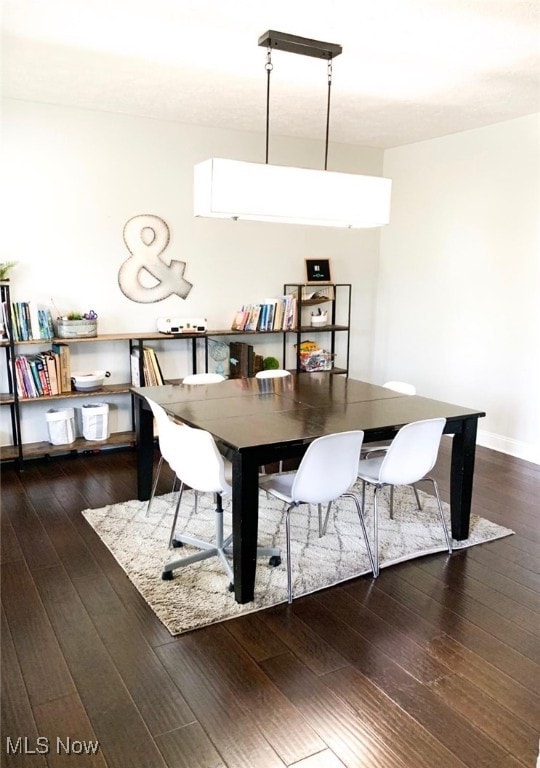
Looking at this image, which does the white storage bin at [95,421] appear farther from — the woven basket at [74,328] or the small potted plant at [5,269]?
the small potted plant at [5,269]

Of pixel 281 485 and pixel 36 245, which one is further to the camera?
pixel 36 245

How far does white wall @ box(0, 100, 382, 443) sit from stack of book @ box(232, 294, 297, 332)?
16 centimetres

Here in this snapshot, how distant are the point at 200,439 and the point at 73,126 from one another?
3079 millimetres

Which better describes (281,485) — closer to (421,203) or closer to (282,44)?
(282,44)

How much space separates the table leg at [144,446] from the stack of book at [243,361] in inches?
59.8

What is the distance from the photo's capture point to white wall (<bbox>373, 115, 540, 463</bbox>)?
4755 millimetres

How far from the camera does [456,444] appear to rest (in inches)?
129

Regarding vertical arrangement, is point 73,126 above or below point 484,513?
above

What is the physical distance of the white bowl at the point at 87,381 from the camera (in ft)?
15.1

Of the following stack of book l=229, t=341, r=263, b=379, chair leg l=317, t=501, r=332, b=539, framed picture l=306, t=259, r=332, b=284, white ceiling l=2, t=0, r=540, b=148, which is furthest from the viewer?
framed picture l=306, t=259, r=332, b=284

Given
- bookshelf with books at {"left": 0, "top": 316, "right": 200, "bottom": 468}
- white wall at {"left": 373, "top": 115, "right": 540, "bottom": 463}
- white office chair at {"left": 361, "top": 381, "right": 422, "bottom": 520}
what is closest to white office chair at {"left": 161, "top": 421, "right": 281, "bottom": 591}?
white office chair at {"left": 361, "top": 381, "right": 422, "bottom": 520}

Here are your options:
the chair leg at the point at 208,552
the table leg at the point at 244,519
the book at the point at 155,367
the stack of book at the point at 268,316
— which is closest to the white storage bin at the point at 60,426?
the book at the point at 155,367

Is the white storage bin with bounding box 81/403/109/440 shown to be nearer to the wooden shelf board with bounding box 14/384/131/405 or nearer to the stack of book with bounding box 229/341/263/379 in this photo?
the wooden shelf board with bounding box 14/384/131/405

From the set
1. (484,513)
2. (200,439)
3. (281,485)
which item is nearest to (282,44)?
(200,439)
